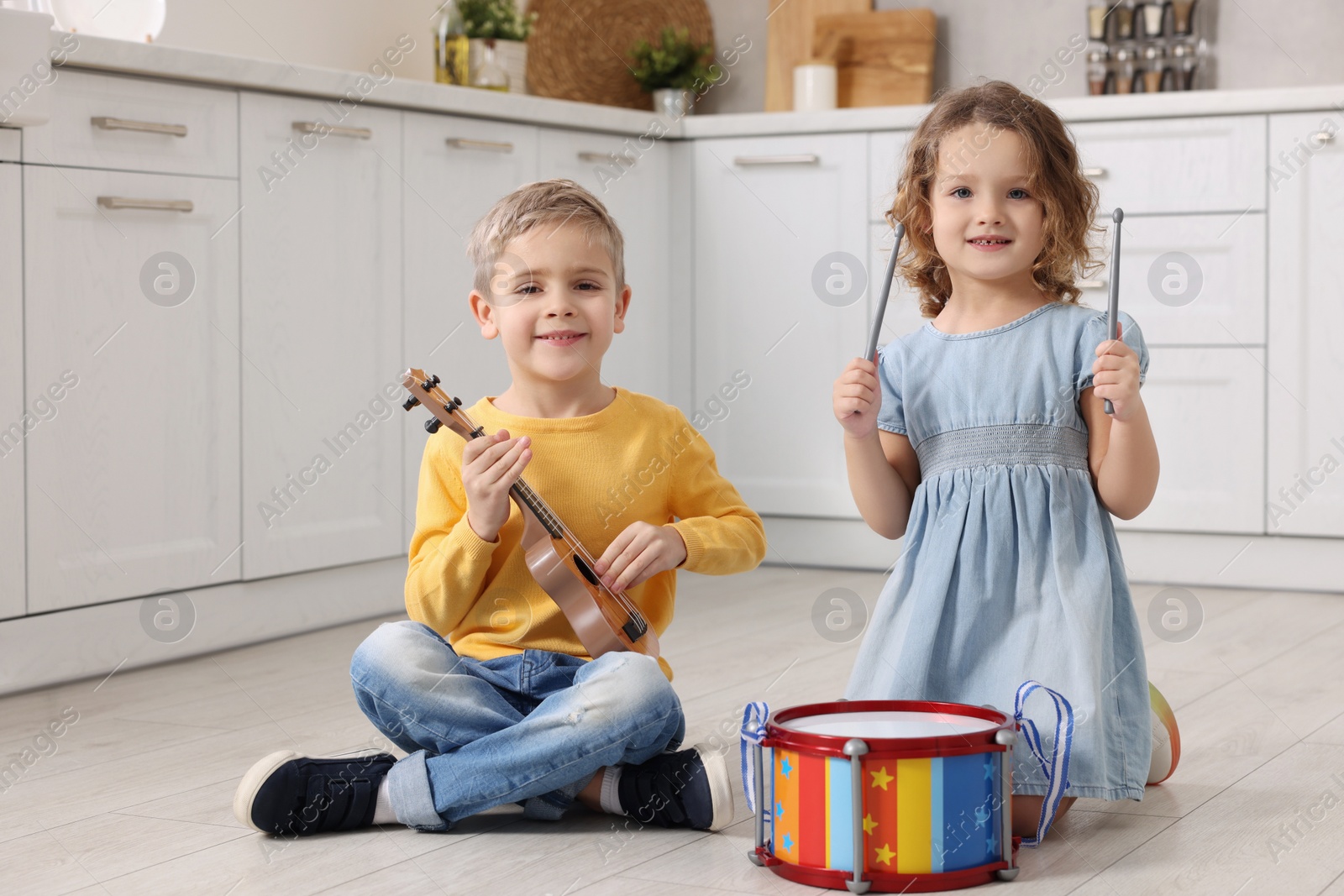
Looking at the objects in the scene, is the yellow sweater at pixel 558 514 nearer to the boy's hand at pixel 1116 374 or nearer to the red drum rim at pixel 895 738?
the red drum rim at pixel 895 738

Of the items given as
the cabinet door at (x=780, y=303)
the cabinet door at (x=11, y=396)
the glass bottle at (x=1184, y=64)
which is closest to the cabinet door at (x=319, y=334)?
the cabinet door at (x=11, y=396)

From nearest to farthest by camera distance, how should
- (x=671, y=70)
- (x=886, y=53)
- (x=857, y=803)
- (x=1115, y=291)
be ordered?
(x=857, y=803) < (x=1115, y=291) < (x=886, y=53) < (x=671, y=70)

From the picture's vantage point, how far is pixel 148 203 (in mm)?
2020

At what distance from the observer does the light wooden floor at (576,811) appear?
1.17 meters

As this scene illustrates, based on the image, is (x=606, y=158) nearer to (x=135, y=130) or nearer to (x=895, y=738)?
(x=135, y=130)

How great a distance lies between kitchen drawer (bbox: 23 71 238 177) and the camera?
192 centimetres

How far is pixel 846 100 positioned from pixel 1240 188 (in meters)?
0.89

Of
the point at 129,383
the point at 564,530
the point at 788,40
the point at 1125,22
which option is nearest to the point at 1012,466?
the point at 564,530

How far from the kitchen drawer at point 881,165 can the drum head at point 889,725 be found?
170 centimetres

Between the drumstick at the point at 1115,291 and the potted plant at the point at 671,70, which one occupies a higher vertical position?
the potted plant at the point at 671,70

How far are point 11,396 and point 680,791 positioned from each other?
42.2 inches

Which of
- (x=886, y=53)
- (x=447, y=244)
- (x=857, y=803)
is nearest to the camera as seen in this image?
(x=857, y=803)

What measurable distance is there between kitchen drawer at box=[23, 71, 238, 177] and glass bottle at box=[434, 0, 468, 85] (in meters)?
0.85

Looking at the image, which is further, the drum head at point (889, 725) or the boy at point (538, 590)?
the boy at point (538, 590)
